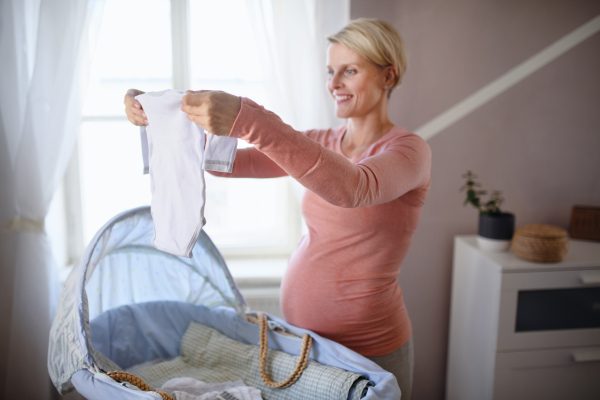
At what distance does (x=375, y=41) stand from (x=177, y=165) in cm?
61

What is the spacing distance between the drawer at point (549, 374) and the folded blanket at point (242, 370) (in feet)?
2.94

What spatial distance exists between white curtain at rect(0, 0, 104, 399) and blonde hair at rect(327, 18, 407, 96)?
1.17 metres

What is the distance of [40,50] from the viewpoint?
168cm

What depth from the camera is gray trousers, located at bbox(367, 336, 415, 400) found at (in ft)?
3.95

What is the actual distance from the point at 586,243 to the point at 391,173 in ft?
4.66

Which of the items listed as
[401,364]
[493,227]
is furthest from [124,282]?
[493,227]

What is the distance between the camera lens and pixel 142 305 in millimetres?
1518

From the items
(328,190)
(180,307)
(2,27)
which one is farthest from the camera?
(2,27)

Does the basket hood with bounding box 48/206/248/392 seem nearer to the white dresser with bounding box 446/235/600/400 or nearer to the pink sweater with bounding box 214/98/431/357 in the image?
the pink sweater with bounding box 214/98/431/357

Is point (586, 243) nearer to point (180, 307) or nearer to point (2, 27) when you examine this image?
point (180, 307)

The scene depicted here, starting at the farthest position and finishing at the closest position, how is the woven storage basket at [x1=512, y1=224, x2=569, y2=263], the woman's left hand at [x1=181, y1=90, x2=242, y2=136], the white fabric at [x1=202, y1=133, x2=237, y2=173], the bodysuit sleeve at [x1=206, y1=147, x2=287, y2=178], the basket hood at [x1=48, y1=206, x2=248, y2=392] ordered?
the woven storage basket at [x1=512, y1=224, x2=569, y2=263] < the bodysuit sleeve at [x1=206, y1=147, x2=287, y2=178] < the basket hood at [x1=48, y1=206, x2=248, y2=392] < the white fabric at [x1=202, y1=133, x2=237, y2=173] < the woman's left hand at [x1=181, y1=90, x2=242, y2=136]

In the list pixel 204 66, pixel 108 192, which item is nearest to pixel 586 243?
pixel 204 66

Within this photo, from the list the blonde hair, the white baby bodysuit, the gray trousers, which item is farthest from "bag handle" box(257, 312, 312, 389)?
the blonde hair

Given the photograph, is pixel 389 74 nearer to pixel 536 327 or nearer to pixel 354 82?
pixel 354 82
